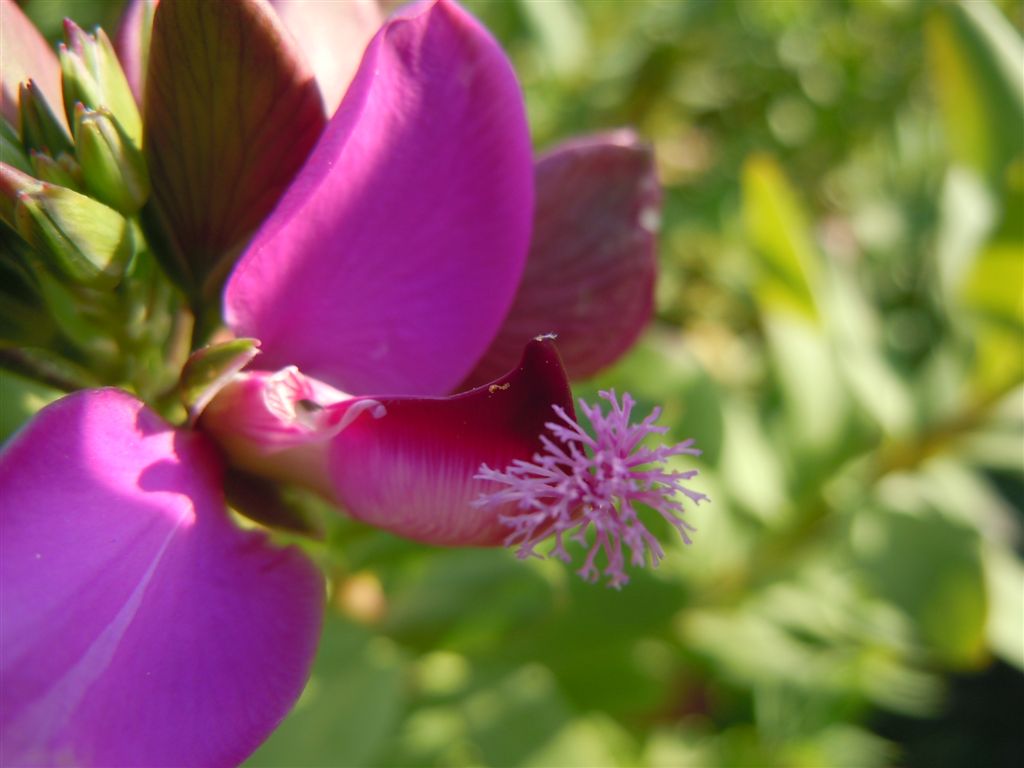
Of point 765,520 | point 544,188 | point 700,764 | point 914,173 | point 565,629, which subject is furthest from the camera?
point 914,173

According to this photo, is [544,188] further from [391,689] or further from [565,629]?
[565,629]

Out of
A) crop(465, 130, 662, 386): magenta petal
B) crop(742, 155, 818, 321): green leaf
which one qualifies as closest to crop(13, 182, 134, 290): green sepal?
crop(465, 130, 662, 386): magenta petal

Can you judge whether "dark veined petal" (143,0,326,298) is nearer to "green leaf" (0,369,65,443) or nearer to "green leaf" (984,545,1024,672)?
"green leaf" (0,369,65,443)

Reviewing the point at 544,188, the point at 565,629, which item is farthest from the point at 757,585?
the point at 544,188

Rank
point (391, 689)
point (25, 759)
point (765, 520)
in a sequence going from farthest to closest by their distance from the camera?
point (765, 520)
point (391, 689)
point (25, 759)

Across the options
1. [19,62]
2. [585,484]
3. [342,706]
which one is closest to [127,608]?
[585,484]

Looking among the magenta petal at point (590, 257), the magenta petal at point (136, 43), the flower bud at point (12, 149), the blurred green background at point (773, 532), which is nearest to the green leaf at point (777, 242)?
the blurred green background at point (773, 532)

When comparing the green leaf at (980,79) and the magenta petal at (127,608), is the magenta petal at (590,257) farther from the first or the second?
the green leaf at (980,79)

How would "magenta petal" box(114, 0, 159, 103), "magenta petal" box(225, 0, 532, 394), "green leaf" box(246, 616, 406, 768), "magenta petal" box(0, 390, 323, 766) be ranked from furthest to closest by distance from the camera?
"green leaf" box(246, 616, 406, 768)
"magenta petal" box(114, 0, 159, 103)
"magenta petal" box(225, 0, 532, 394)
"magenta petal" box(0, 390, 323, 766)
